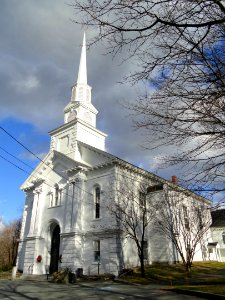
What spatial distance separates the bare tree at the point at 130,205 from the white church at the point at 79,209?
0.80 feet

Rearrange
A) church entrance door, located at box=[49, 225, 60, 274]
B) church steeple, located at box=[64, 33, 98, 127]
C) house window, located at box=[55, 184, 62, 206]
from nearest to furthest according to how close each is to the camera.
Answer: church entrance door, located at box=[49, 225, 60, 274], house window, located at box=[55, 184, 62, 206], church steeple, located at box=[64, 33, 98, 127]

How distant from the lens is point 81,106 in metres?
33.2

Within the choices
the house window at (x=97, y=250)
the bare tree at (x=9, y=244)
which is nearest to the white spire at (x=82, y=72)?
the house window at (x=97, y=250)

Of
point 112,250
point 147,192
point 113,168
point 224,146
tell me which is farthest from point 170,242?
point 224,146

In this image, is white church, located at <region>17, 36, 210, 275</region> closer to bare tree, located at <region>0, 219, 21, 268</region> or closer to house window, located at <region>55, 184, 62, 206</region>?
house window, located at <region>55, 184, 62, 206</region>

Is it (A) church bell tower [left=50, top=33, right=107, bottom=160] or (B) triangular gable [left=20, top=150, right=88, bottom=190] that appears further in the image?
(A) church bell tower [left=50, top=33, right=107, bottom=160]

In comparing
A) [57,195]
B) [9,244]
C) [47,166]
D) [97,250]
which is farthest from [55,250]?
[9,244]

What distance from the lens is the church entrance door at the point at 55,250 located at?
26.9 metres

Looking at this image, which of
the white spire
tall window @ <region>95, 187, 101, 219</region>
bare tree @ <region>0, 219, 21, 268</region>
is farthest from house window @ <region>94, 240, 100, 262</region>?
bare tree @ <region>0, 219, 21, 268</region>

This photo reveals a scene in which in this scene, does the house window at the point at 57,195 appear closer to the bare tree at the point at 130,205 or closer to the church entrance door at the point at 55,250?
the church entrance door at the point at 55,250

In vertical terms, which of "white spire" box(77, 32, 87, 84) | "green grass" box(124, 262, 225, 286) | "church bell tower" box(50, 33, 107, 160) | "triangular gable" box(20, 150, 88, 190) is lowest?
"green grass" box(124, 262, 225, 286)

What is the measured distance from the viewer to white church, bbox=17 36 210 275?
23.7 metres

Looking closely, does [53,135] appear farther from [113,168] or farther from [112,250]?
[112,250]

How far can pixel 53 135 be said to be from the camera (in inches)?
1305
